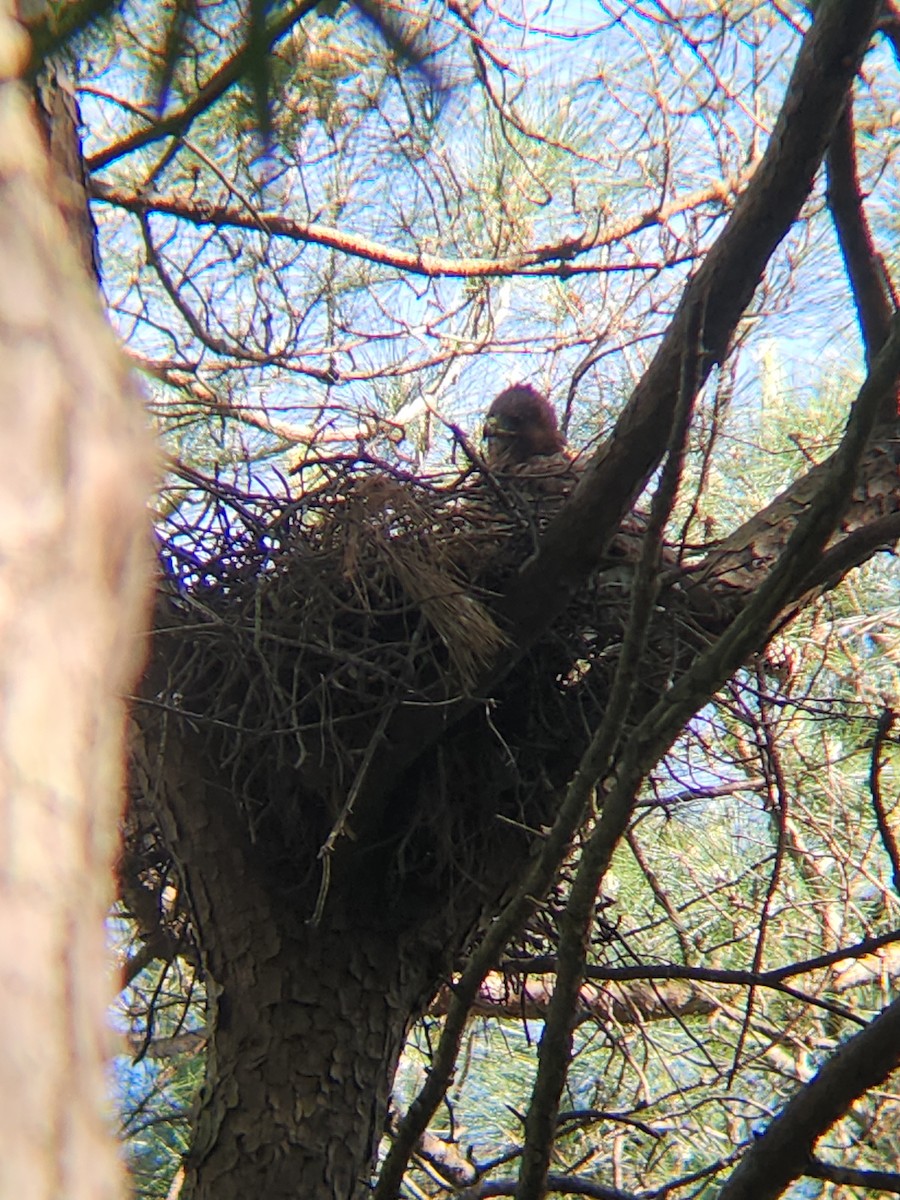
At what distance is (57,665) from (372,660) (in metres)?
1.37

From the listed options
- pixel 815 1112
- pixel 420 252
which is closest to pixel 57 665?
pixel 815 1112

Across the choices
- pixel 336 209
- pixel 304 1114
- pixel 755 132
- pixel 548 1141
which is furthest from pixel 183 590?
pixel 755 132

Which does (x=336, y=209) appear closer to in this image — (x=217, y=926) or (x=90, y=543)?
(x=217, y=926)

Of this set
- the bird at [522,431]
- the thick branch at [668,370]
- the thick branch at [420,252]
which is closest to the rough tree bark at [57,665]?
the thick branch at [668,370]

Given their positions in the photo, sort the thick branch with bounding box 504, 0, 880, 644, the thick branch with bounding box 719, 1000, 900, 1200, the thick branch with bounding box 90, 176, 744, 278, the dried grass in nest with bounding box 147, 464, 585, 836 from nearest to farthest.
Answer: the thick branch with bounding box 719, 1000, 900, 1200 < the thick branch with bounding box 504, 0, 880, 644 < the dried grass in nest with bounding box 147, 464, 585, 836 < the thick branch with bounding box 90, 176, 744, 278

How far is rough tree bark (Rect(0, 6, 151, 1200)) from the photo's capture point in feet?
1.66

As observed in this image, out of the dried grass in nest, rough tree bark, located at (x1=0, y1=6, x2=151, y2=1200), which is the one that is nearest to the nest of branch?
Result: the dried grass in nest

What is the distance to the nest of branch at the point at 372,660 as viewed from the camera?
187 cm

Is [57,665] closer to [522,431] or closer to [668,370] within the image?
[668,370]

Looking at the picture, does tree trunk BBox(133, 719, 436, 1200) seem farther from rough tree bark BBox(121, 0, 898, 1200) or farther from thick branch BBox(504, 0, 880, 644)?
thick branch BBox(504, 0, 880, 644)

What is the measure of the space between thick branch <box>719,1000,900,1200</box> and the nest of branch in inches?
24.5

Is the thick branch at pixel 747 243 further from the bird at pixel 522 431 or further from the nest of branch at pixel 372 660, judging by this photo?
the bird at pixel 522 431

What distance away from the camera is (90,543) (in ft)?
2.03

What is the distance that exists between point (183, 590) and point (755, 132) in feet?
5.61
